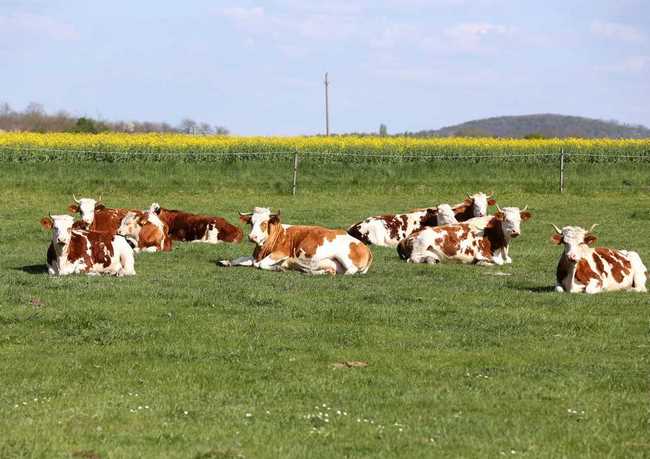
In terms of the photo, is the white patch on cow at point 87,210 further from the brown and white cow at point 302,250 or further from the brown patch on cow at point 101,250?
the brown patch on cow at point 101,250

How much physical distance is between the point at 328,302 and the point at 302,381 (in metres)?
4.10

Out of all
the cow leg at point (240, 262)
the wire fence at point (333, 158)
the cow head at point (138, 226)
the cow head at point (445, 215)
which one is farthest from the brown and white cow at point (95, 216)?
the wire fence at point (333, 158)

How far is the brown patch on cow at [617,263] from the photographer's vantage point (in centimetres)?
1537

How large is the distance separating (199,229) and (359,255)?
5728 millimetres

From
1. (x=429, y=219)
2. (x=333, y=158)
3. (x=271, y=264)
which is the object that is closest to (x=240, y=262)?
(x=271, y=264)

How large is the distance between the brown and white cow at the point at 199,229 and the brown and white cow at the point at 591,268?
846 centimetres

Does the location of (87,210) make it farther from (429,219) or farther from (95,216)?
(429,219)

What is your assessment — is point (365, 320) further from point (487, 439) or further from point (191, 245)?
point (191, 245)

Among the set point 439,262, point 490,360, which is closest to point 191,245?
point 439,262

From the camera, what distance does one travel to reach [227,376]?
995 centimetres

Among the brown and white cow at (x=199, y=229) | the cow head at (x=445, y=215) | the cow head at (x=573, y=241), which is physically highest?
the cow head at (x=573, y=241)

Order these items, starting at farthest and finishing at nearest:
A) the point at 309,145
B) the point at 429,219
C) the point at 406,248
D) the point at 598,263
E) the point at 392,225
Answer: the point at 309,145
the point at 429,219
the point at 392,225
the point at 406,248
the point at 598,263

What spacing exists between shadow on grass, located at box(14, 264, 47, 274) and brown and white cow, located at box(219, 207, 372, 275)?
2.68 meters

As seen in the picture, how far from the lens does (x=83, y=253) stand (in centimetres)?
1625
